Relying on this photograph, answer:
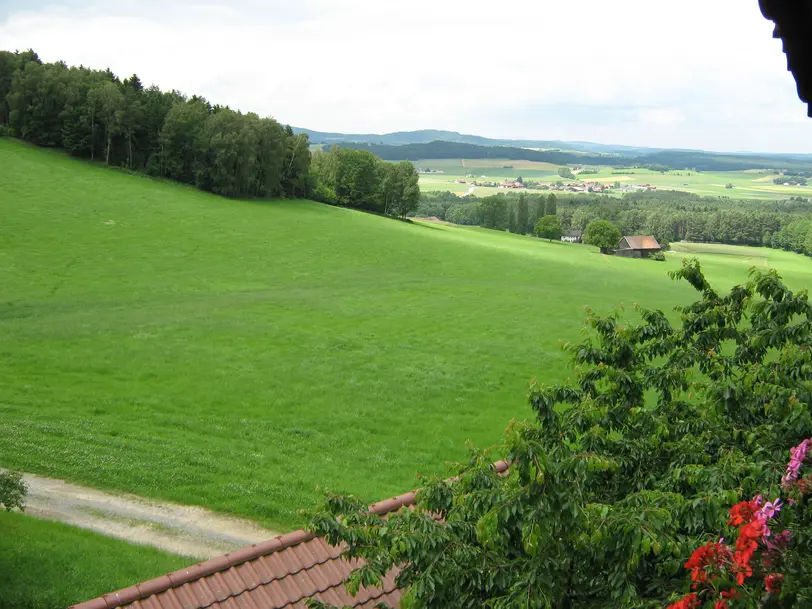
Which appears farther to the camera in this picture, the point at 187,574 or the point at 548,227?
the point at 548,227

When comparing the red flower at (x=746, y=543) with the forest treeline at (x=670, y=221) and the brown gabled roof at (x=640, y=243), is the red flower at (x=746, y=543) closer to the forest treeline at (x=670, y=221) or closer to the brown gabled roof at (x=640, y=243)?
the brown gabled roof at (x=640, y=243)

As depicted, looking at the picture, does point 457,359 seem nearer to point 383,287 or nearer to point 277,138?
point 383,287

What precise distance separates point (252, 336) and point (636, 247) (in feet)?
267

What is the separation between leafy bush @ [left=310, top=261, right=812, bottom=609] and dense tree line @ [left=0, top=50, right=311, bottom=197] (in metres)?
76.7

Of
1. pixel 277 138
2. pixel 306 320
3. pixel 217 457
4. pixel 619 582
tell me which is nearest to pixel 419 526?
pixel 619 582

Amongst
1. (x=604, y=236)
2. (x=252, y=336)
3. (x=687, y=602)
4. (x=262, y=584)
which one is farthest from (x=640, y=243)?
(x=687, y=602)

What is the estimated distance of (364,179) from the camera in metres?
109

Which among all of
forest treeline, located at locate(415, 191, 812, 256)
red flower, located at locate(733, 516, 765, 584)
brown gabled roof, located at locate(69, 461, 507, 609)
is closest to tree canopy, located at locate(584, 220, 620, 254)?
forest treeline, located at locate(415, 191, 812, 256)

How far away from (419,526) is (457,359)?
33.9 metres

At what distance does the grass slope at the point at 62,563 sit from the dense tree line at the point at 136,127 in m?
69.3

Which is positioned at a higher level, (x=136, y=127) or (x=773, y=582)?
(x=136, y=127)

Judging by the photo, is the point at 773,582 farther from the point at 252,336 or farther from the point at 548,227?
the point at 548,227

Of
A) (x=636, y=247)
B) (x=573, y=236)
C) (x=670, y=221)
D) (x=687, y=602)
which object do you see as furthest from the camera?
(x=670, y=221)

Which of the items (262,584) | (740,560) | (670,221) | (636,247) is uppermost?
(740,560)
